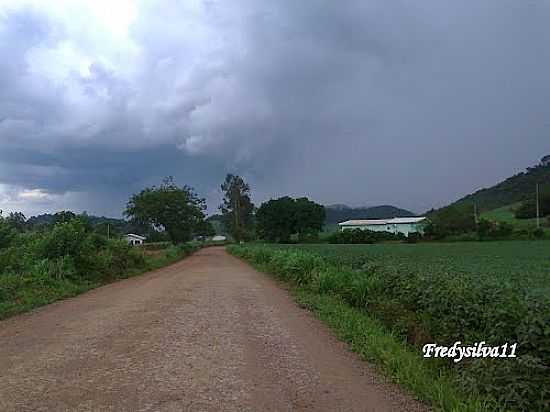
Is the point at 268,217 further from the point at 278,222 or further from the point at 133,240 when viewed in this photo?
the point at 133,240

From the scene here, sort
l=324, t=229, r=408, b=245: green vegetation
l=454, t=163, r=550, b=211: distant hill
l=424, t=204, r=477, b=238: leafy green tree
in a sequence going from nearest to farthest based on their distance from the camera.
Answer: l=424, t=204, r=477, b=238: leafy green tree
l=324, t=229, r=408, b=245: green vegetation
l=454, t=163, r=550, b=211: distant hill

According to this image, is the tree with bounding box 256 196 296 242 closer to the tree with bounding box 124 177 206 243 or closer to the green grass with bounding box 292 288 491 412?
the tree with bounding box 124 177 206 243

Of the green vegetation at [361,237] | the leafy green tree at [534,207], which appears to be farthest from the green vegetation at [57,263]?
the leafy green tree at [534,207]

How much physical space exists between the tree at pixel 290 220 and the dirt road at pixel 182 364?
8677 centimetres

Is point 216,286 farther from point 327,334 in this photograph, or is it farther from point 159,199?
point 159,199

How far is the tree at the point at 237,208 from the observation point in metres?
104

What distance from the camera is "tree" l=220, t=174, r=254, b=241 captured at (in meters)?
104

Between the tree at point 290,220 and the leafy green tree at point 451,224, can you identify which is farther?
the tree at point 290,220

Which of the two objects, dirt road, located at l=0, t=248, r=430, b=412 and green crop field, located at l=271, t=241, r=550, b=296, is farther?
green crop field, located at l=271, t=241, r=550, b=296

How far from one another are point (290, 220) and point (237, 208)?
12385 millimetres

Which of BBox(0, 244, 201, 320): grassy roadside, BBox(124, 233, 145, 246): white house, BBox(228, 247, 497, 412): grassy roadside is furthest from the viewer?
BBox(124, 233, 145, 246): white house

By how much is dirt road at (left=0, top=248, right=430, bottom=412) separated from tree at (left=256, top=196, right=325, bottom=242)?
86767 mm

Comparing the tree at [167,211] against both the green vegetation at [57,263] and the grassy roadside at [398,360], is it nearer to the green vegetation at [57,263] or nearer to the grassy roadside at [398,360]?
the green vegetation at [57,263]

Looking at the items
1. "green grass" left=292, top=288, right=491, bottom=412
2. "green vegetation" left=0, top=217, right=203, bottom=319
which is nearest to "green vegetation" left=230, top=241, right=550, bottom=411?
"green grass" left=292, top=288, right=491, bottom=412
